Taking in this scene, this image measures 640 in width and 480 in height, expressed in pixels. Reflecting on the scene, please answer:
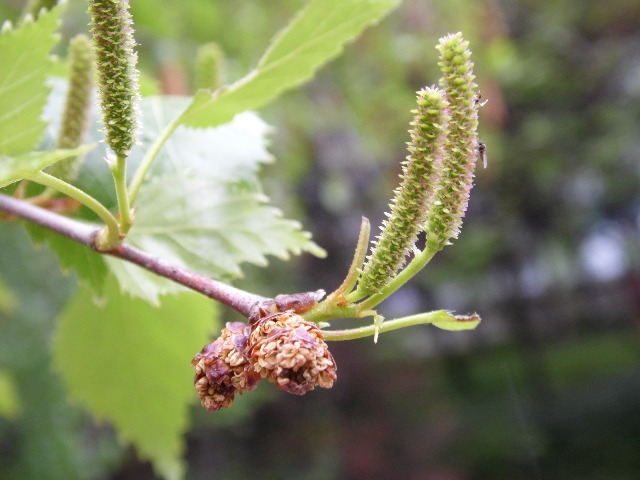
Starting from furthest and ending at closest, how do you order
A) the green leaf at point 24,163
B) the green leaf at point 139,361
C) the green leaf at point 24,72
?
1. the green leaf at point 139,361
2. the green leaf at point 24,72
3. the green leaf at point 24,163

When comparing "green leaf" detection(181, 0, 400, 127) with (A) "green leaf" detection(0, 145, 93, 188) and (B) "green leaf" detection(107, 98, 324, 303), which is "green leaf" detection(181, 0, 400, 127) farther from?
(A) "green leaf" detection(0, 145, 93, 188)

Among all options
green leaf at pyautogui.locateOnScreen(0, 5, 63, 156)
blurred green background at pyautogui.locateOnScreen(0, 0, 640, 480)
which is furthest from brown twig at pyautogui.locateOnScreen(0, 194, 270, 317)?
blurred green background at pyautogui.locateOnScreen(0, 0, 640, 480)

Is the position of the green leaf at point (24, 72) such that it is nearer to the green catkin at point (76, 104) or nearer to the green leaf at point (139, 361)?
the green catkin at point (76, 104)

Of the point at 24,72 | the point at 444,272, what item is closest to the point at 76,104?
the point at 24,72

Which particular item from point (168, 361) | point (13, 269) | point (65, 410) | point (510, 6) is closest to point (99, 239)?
point (168, 361)

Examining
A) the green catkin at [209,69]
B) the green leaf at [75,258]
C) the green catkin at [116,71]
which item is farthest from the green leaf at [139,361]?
the green catkin at [116,71]

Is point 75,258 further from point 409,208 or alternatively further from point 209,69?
point 409,208
